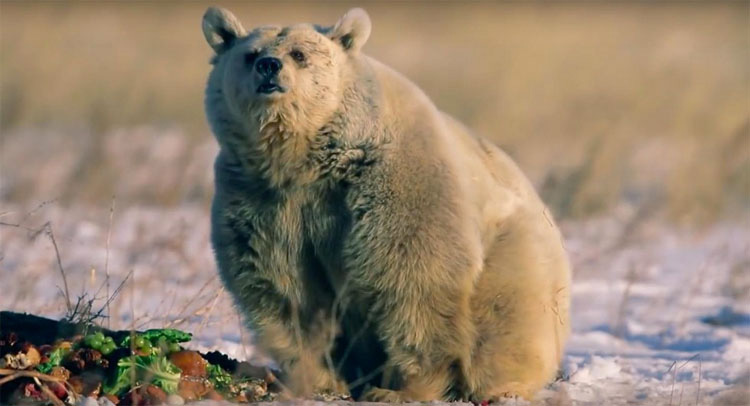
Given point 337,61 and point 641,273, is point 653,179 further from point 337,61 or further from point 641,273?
point 337,61

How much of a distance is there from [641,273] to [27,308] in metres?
4.79

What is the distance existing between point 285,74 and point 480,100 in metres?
12.2

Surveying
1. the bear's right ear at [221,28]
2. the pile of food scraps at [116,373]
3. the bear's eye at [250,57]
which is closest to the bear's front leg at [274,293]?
the pile of food scraps at [116,373]

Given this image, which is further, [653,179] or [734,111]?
[734,111]

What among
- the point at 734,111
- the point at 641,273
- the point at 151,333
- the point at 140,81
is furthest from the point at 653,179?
the point at 151,333

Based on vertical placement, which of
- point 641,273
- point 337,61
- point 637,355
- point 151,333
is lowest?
point 151,333

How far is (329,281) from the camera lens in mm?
6137

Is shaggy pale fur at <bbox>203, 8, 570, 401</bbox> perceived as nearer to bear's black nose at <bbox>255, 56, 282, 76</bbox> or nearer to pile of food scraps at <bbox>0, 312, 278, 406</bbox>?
bear's black nose at <bbox>255, 56, 282, 76</bbox>

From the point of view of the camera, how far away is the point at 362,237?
5898 millimetres

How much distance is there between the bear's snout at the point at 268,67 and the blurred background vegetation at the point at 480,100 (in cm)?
436

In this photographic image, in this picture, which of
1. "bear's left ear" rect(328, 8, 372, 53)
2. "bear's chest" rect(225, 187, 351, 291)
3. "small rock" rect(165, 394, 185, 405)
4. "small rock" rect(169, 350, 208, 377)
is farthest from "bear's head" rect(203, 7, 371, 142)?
"small rock" rect(165, 394, 185, 405)

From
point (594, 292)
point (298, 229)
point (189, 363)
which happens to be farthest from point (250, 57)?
point (594, 292)

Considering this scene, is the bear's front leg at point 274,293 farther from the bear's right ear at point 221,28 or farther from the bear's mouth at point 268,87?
the bear's right ear at point 221,28

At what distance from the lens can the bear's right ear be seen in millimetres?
6284
